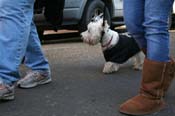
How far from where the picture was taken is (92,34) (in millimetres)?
6156

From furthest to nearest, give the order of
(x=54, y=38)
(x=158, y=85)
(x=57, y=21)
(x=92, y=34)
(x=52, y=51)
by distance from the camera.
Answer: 1. (x=54, y=38)
2. (x=52, y=51)
3. (x=92, y=34)
4. (x=57, y=21)
5. (x=158, y=85)

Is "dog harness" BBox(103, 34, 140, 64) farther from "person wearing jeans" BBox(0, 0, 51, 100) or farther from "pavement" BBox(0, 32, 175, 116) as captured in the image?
"person wearing jeans" BBox(0, 0, 51, 100)

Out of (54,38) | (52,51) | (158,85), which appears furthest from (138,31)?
(54,38)

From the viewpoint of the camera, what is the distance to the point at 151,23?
342 cm

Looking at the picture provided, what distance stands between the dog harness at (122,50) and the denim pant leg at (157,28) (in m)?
2.36

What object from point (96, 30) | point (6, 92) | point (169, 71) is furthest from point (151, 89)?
point (96, 30)

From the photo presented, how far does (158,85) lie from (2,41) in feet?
4.20

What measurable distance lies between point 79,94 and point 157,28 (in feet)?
3.58

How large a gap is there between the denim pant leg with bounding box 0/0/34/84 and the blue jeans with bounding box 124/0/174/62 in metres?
0.88

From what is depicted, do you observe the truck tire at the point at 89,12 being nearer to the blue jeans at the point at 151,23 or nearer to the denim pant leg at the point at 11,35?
the denim pant leg at the point at 11,35

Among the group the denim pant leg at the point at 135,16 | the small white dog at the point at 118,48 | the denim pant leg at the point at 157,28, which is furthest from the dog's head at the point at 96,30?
the denim pant leg at the point at 157,28

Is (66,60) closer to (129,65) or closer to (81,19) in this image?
(129,65)

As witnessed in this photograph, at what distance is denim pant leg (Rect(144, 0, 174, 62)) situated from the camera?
11.1 feet

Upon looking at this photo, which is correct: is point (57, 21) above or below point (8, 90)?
above
